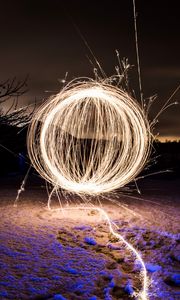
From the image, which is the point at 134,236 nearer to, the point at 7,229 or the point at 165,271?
the point at 165,271

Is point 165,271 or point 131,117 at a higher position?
point 131,117

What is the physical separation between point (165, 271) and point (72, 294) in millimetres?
1384

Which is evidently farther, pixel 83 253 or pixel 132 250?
pixel 132 250

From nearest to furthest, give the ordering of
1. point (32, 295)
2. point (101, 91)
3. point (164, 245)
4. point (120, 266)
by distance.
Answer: point (32, 295) < point (120, 266) < point (164, 245) < point (101, 91)

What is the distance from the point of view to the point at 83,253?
553 centimetres

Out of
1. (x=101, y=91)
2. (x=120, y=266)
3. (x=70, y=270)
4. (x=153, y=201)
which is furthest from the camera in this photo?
(x=153, y=201)

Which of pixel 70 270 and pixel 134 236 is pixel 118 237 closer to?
pixel 134 236

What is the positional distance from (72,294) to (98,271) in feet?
2.35

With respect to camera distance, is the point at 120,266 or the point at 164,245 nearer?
the point at 120,266

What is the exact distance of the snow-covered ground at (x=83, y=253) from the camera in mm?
4453

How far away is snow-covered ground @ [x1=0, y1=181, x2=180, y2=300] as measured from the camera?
14.6 ft

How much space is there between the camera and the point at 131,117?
881 cm

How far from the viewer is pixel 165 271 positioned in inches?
202

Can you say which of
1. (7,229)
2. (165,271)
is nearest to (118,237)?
(165,271)
